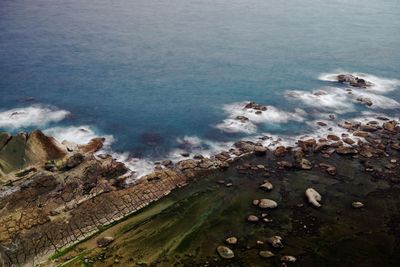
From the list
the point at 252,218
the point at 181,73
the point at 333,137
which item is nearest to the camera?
the point at 252,218

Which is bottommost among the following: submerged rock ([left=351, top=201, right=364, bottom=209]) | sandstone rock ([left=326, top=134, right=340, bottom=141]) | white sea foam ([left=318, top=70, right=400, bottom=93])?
submerged rock ([left=351, top=201, right=364, bottom=209])

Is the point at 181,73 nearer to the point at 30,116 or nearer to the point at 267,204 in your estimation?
the point at 30,116

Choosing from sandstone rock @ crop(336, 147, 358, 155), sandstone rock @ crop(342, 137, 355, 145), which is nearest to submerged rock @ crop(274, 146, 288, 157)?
sandstone rock @ crop(336, 147, 358, 155)

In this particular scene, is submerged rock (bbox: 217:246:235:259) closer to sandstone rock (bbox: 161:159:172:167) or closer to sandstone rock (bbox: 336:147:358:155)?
sandstone rock (bbox: 161:159:172:167)

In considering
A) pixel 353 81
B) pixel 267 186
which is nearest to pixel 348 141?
pixel 267 186

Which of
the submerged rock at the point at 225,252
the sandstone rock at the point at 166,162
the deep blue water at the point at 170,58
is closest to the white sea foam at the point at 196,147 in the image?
the sandstone rock at the point at 166,162

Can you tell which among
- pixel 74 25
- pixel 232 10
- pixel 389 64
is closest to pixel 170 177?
pixel 389 64
